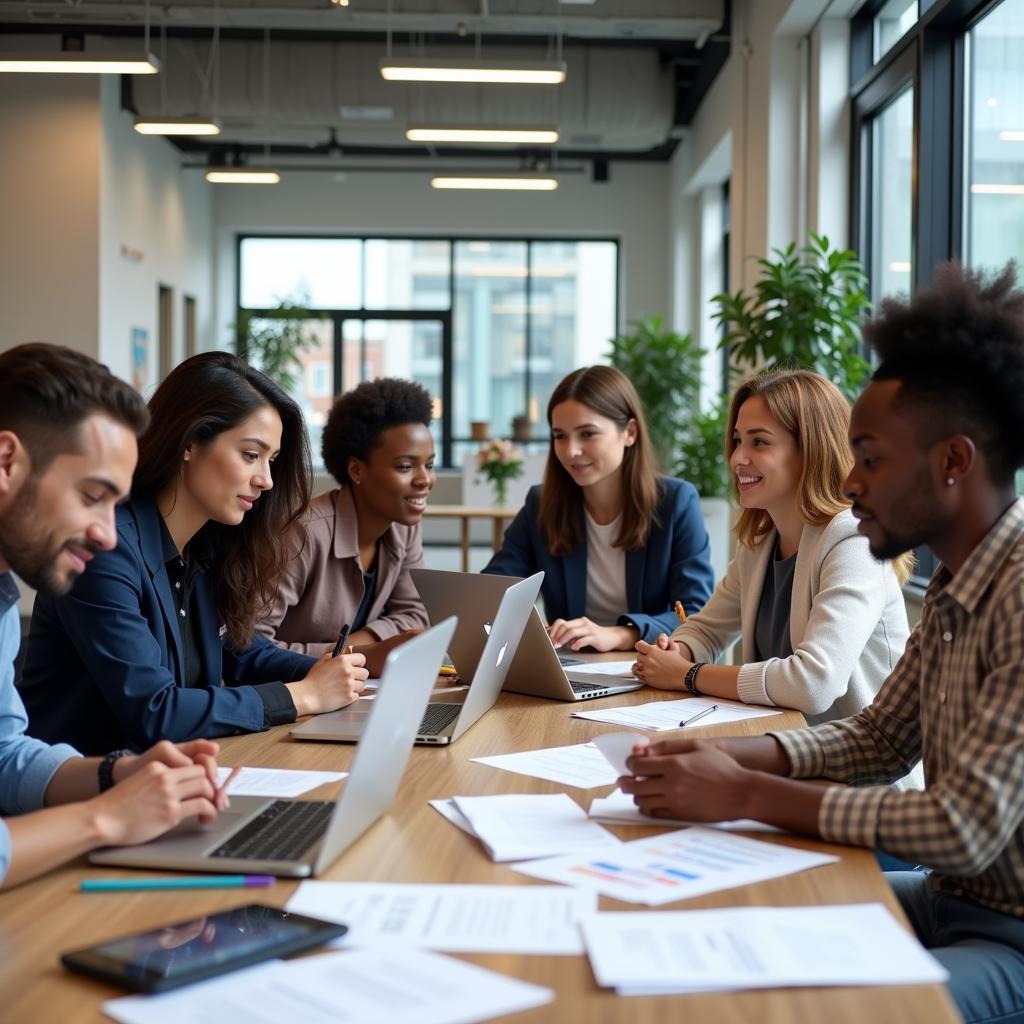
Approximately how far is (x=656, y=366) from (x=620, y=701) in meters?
6.52

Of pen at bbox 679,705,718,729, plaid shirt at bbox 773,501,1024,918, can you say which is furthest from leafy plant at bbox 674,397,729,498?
plaid shirt at bbox 773,501,1024,918

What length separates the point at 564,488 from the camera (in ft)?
11.9

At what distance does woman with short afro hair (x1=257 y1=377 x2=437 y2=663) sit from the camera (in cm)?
325

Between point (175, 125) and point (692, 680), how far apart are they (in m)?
6.81

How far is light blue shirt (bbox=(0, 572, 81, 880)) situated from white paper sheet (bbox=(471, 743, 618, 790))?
620 mm

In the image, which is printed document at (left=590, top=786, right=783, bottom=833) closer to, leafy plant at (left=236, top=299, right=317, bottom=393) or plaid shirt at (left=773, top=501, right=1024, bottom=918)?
plaid shirt at (left=773, top=501, right=1024, bottom=918)

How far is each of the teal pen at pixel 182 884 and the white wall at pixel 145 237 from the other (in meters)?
8.19

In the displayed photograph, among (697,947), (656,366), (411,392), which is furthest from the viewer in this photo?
(656,366)

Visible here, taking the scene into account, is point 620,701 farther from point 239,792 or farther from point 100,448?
point 100,448

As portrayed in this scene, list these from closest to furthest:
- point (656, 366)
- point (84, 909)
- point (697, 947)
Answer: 1. point (697, 947)
2. point (84, 909)
3. point (656, 366)

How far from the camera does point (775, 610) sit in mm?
2723

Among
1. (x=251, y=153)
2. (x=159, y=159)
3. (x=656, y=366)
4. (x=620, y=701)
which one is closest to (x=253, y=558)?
(x=620, y=701)

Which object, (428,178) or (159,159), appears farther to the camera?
(428,178)

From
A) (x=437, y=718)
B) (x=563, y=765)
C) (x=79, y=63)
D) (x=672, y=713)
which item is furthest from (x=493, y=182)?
(x=563, y=765)
